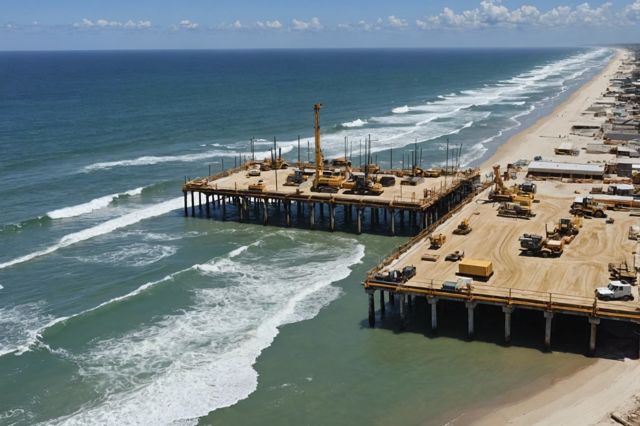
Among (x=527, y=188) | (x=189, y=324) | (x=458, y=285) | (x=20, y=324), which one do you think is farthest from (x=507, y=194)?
(x=20, y=324)

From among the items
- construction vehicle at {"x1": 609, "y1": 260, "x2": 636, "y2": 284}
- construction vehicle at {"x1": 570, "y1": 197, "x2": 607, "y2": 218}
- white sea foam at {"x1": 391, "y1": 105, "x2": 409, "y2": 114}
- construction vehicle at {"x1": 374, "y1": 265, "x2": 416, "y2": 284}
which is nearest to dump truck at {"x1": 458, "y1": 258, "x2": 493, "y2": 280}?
construction vehicle at {"x1": 374, "y1": 265, "x2": 416, "y2": 284}

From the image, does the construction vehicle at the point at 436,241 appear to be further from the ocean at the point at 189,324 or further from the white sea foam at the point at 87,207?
the white sea foam at the point at 87,207

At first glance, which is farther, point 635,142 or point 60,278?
point 635,142

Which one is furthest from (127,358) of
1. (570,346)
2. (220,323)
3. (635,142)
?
(635,142)

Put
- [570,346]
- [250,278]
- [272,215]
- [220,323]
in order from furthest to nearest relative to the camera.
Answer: [272,215]
[250,278]
[220,323]
[570,346]

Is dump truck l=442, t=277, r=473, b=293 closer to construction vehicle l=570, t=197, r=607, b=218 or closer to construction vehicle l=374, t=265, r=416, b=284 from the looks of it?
construction vehicle l=374, t=265, r=416, b=284

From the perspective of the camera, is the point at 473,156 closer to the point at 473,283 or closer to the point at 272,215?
the point at 272,215
